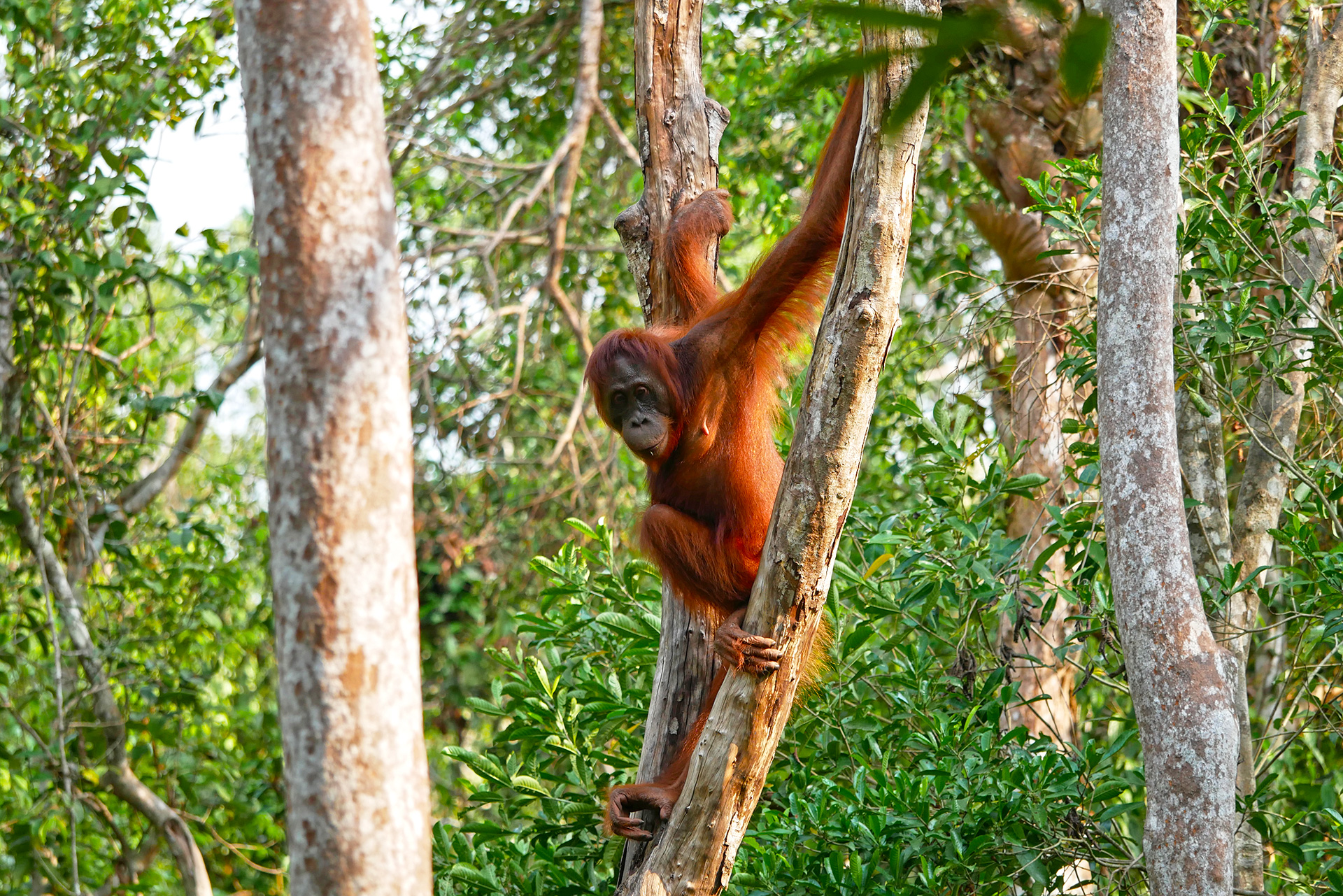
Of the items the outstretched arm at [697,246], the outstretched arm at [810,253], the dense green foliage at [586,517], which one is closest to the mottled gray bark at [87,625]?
the dense green foliage at [586,517]

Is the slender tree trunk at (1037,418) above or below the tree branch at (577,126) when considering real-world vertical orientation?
below

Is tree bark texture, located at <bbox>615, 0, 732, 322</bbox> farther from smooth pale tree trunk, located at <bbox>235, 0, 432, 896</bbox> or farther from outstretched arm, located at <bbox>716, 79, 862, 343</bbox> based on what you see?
smooth pale tree trunk, located at <bbox>235, 0, 432, 896</bbox>

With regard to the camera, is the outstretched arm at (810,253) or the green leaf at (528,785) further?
the green leaf at (528,785)

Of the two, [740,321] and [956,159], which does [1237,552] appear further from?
[956,159]

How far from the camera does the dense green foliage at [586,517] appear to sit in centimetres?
345

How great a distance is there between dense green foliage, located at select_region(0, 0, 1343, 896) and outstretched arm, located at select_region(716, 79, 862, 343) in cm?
66

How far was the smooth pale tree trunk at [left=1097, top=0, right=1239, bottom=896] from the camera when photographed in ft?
7.89

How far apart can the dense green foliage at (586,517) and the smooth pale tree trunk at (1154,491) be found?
2.58ft

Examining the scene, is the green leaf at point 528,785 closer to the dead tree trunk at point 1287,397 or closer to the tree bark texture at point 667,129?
the tree bark texture at point 667,129

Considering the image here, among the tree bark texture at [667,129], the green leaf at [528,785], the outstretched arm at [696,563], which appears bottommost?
the green leaf at [528,785]

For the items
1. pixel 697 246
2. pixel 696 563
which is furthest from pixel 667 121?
pixel 696 563

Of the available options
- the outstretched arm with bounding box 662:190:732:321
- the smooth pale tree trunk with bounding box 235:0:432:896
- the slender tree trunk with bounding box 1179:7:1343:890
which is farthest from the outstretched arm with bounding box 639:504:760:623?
the smooth pale tree trunk with bounding box 235:0:432:896

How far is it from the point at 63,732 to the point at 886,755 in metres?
4.02

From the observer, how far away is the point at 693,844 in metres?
2.93
